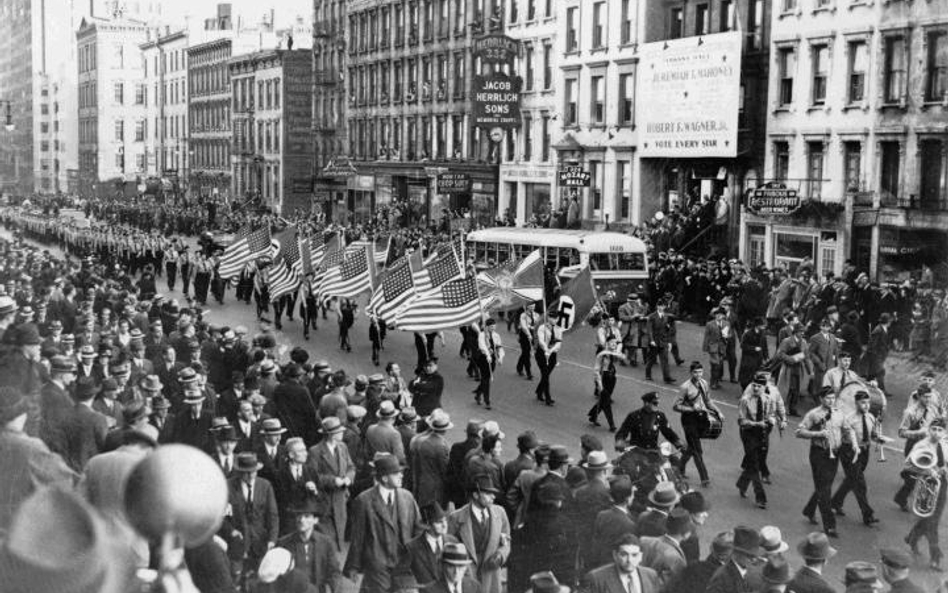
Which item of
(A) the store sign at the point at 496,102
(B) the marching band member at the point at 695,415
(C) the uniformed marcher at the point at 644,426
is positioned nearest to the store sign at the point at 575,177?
(A) the store sign at the point at 496,102

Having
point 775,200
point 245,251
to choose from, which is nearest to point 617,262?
point 775,200

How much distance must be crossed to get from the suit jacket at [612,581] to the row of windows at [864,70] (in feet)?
94.9

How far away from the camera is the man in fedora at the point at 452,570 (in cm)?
760

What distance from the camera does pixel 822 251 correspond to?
36.8 metres

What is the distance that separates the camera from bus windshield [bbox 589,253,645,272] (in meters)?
32.8

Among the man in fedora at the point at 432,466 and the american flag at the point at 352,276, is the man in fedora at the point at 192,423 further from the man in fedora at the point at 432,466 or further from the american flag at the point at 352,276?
the american flag at the point at 352,276

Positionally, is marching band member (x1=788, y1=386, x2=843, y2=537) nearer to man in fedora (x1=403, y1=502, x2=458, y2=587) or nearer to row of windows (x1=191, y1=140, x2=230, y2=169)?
man in fedora (x1=403, y1=502, x2=458, y2=587)

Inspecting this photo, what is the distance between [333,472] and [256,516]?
1.41 m

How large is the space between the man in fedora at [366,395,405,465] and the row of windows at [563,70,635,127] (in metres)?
38.0

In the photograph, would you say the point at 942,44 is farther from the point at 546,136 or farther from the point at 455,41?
the point at 455,41

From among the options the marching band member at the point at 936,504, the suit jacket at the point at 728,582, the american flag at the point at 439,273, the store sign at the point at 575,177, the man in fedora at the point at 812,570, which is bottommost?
the marching band member at the point at 936,504

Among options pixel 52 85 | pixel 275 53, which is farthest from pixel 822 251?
pixel 52 85

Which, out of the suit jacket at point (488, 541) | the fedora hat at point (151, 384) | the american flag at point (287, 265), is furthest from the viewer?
the american flag at point (287, 265)

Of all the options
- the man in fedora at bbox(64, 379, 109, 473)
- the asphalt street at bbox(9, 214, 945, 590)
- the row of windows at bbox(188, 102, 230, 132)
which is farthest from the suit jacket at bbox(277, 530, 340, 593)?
the row of windows at bbox(188, 102, 230, 132)
